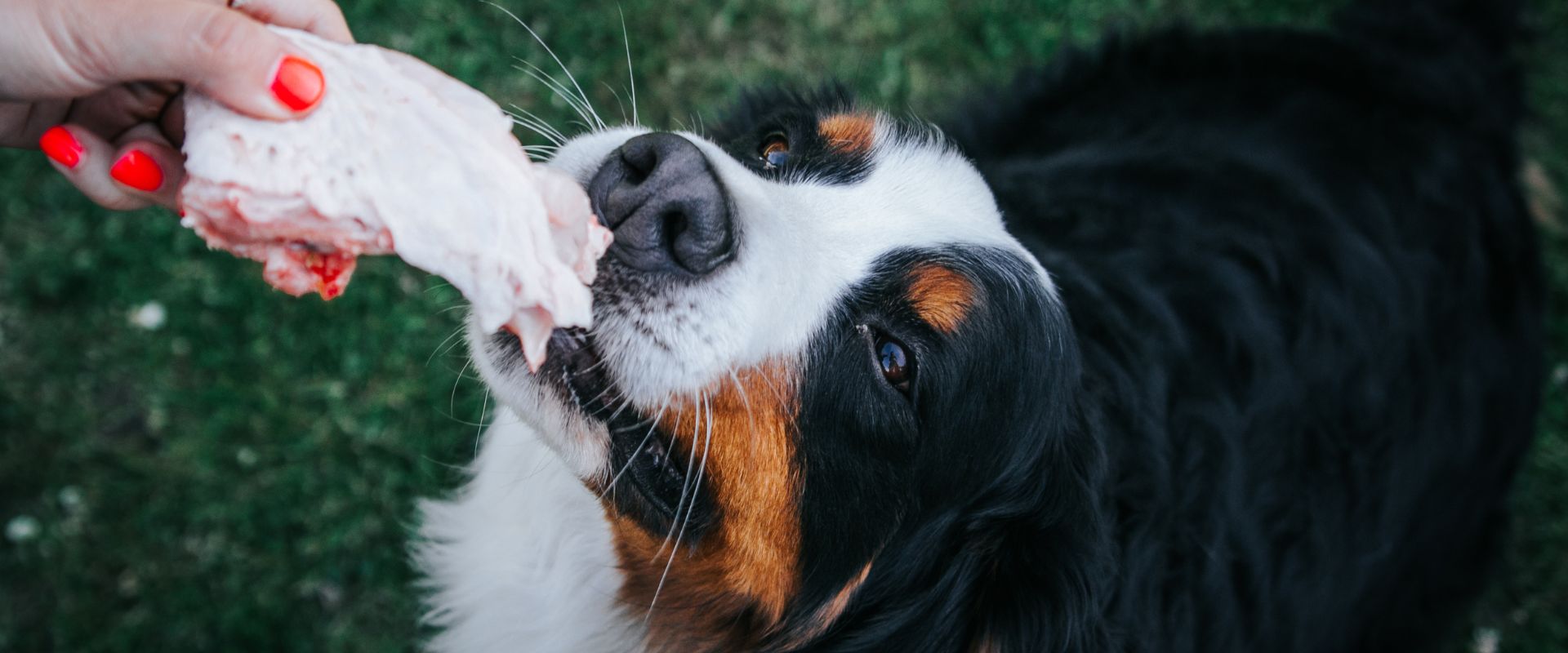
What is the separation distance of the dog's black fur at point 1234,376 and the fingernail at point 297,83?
1.01 meters

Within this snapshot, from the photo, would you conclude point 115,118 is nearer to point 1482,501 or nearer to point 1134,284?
point 1134,284

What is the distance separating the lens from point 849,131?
2.37 metres

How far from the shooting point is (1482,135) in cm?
312

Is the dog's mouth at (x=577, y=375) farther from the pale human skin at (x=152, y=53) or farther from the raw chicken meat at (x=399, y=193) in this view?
the pale human skin at (x=152, y=53)

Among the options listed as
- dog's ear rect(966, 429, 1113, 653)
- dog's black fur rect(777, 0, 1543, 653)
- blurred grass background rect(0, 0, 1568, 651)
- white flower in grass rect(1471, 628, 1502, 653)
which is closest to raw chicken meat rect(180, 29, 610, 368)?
dog's black fur rect(777, 0, 1543, 653)

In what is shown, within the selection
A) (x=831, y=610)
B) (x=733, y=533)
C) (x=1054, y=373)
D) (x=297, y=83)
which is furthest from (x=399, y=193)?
(x=1054, y=373)

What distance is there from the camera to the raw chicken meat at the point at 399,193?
5.18 ft

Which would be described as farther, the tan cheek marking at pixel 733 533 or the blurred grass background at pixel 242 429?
the blurred grass background at pixel 242 429

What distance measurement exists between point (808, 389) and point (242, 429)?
2768 mm

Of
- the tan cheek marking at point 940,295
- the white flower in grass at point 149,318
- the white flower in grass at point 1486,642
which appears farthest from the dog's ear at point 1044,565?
the white flower in grass at point 149,318

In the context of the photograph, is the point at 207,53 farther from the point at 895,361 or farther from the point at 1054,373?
the point at 1054,373

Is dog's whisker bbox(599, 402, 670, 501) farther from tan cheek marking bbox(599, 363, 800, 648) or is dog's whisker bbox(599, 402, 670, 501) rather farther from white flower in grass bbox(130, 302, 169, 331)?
white flower in grass bbox(130, 302, 169, 331)

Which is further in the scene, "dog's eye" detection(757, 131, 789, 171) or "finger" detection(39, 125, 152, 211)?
"dog's eye" detection(757, 131, 789, 171)

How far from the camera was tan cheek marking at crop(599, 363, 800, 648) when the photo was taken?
6.34 feet
